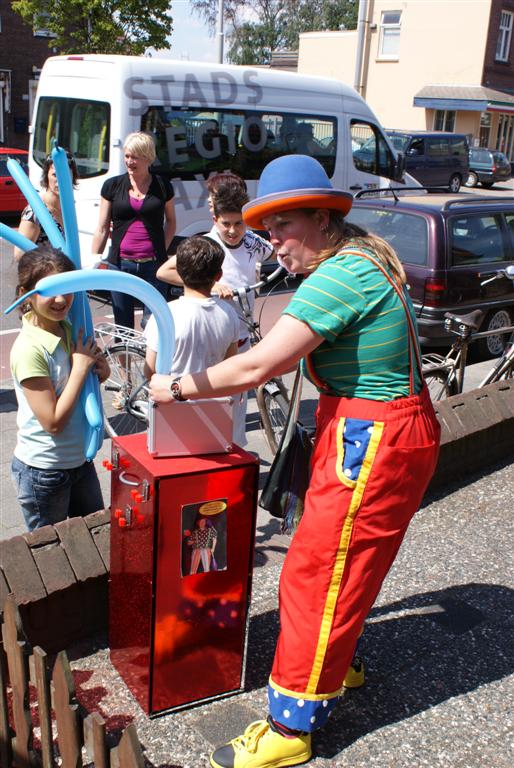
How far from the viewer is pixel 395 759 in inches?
110

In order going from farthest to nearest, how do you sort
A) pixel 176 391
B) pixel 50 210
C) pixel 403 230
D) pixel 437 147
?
pixel 437 147 → pixel 403 230 → pixel 50 210 → pixel 176 391

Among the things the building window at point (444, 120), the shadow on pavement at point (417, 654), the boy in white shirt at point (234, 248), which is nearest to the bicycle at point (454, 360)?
the boy in white shirt at point (234, 248)

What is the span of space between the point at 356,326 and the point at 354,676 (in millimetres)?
1466

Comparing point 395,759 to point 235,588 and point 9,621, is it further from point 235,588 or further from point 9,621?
point 9,621

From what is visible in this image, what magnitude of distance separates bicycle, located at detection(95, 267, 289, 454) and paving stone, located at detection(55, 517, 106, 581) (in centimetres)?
204

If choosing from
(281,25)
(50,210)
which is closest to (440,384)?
(50,210)

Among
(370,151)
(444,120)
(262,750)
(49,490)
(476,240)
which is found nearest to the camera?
(262,750)

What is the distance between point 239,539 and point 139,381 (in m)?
2.96

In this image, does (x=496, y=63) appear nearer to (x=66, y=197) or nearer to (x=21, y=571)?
(x=66, y=197)

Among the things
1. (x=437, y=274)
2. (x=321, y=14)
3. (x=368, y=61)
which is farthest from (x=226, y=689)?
(x=321, y=14)

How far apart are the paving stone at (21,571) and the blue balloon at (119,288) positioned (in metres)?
0.84

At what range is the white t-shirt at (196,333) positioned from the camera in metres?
3.44

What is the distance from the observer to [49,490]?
311cm

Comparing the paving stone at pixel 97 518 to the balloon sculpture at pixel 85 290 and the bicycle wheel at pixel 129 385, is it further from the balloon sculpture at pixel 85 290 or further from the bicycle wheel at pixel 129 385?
the bicycle wheel at pixel 129 385
